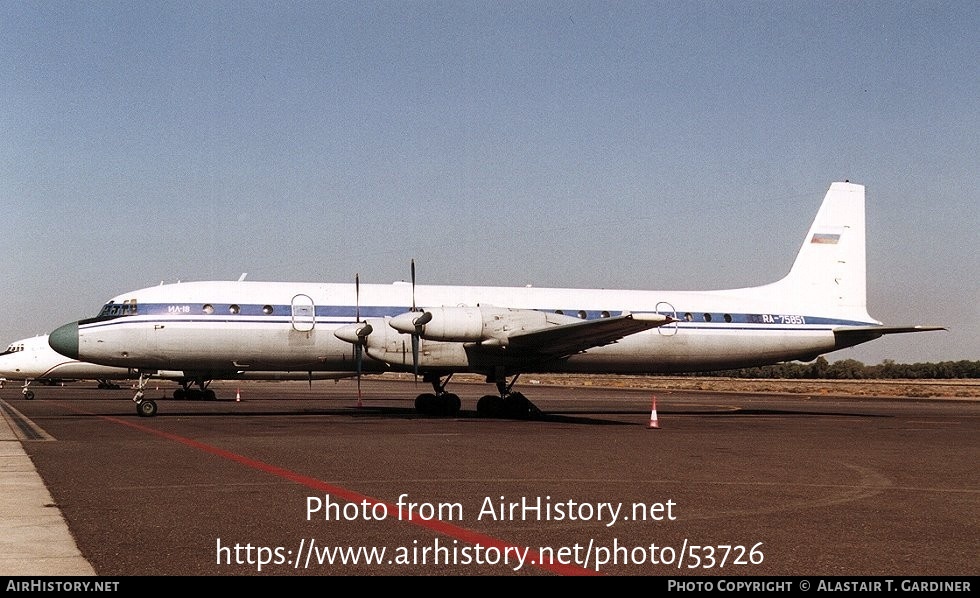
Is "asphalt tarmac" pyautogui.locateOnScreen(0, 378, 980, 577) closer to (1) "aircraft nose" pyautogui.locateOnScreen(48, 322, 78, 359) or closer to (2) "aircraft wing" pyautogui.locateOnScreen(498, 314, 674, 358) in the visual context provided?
(2) "aircraft wing" pyautogui.locateOnScreen(498, 314, 674, 358)

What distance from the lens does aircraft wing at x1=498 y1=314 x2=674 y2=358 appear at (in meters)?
23.5

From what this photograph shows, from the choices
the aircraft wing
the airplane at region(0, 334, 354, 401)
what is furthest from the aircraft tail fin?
the airplane at region(0, 334, 354, 401)

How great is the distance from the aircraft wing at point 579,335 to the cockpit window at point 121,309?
10.4 metres

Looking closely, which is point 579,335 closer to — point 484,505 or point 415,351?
point 415,351

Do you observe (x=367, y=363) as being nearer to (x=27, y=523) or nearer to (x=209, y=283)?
(x=209, y=283)

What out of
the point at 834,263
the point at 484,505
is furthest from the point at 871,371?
the point at 484,505

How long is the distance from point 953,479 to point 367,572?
9232mm

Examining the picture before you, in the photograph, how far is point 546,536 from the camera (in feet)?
26.7

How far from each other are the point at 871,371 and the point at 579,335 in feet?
358

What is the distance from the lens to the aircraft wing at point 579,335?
77.2ft

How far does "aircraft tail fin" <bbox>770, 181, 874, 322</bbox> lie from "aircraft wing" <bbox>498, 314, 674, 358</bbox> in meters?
8.88

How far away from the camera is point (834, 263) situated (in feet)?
107

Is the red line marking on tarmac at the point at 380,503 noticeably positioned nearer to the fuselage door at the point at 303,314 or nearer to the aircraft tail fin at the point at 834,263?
the fuselage door at the point at 303,314
